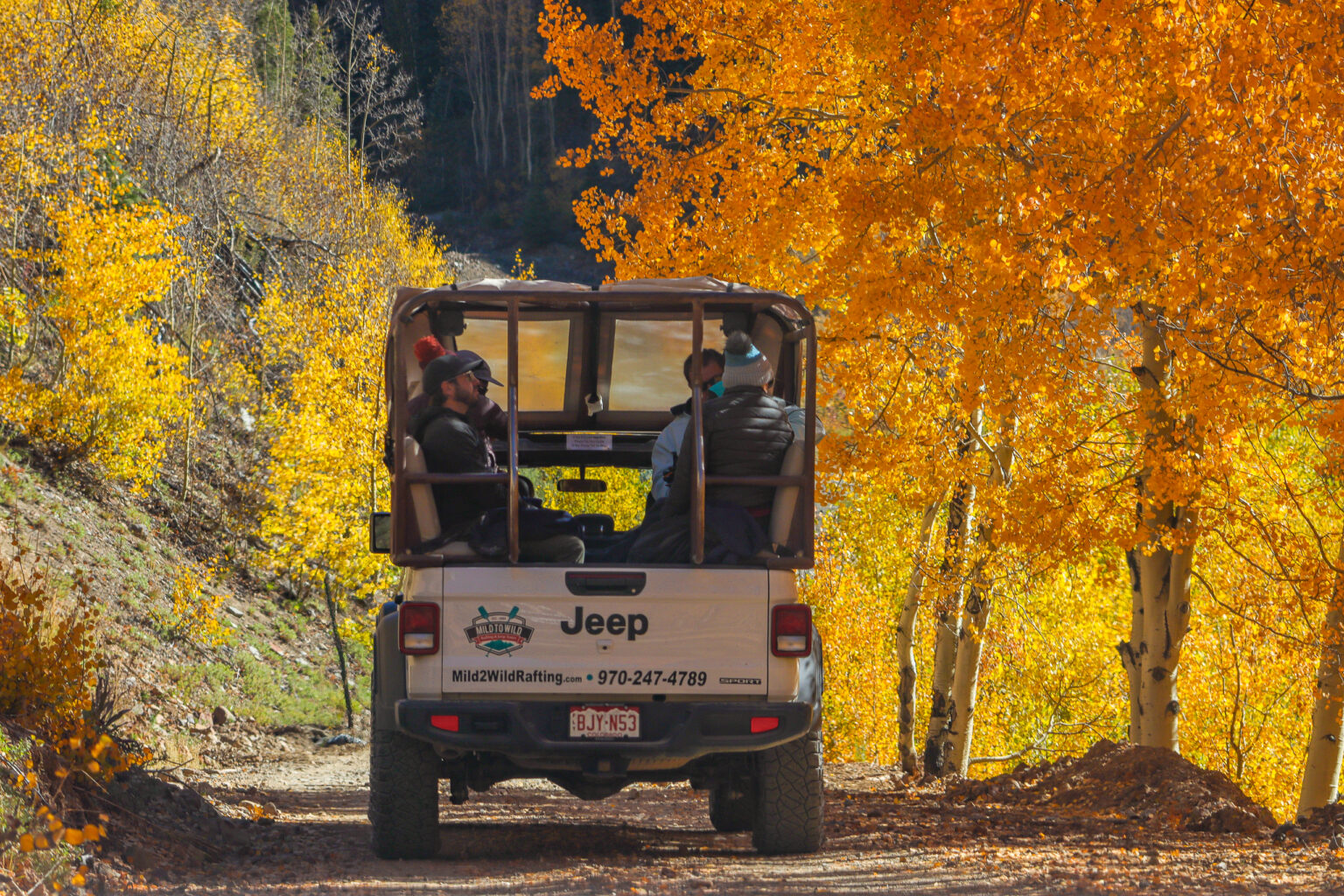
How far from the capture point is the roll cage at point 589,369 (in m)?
5.73

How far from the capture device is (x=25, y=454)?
70.3 ft

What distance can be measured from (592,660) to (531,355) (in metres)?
3.43

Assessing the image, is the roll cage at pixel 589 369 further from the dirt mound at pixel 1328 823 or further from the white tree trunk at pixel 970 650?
the white tree trunk at pixel 970 650

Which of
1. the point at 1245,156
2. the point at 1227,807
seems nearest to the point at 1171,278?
the point at 1245,156

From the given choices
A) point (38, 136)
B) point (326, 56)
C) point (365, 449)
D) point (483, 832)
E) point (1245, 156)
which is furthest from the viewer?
point (326, 56)

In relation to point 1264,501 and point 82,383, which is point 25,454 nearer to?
point 82,383

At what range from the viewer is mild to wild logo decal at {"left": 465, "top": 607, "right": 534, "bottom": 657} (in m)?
5.62

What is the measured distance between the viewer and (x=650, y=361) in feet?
28.5

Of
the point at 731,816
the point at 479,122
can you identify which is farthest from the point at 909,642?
the point at 479,122

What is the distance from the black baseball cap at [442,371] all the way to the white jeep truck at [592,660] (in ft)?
0.90

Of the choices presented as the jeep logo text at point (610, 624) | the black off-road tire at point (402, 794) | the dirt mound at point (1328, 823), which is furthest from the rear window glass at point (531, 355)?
the dirt mound at point (1328, 823)

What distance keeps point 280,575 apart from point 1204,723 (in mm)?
21289

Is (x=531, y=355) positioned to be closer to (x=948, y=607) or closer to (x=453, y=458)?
(x=453, y=458)

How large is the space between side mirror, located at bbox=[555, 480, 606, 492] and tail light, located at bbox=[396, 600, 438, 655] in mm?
2656
